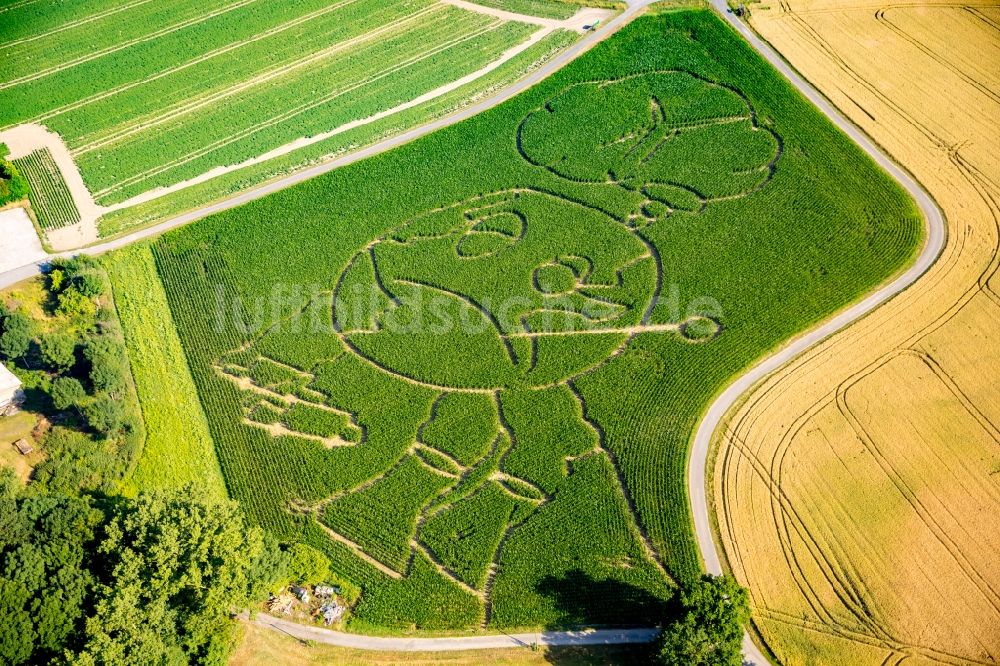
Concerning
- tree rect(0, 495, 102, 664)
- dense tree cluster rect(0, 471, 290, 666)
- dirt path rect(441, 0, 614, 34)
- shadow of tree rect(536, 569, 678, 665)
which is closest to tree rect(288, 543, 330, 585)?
dense tree cluster rect(0, 471, 290, 666)

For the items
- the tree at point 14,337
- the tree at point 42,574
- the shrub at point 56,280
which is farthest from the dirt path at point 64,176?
the tree at point 42,574

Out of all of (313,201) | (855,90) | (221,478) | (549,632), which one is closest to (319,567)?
(221,478)

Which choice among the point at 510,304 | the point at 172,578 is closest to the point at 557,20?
the point at 510,304

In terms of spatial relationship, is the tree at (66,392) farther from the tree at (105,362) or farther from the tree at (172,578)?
the tree at (172,578)

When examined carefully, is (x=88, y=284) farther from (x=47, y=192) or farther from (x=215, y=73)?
(x=215, y=73)

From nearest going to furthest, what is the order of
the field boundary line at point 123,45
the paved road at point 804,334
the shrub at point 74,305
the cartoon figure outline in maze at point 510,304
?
the paved road at point 804,334 → the cartoon figure outline in maze at point 510,304 → the shrub at point 74,305 → the field boundary line at point 123,45

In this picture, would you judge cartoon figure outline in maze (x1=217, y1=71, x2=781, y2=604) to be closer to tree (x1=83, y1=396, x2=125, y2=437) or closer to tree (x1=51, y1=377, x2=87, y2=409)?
tree (x1=83, y1=396, x2=125, y2=437)
